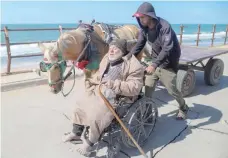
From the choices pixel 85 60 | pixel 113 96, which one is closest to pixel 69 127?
pixel 85 60

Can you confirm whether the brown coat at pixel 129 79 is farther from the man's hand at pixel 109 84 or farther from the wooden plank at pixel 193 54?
the wooden plank at pixel 193 54

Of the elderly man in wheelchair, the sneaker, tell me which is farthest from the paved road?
the elderly man in wheelchair

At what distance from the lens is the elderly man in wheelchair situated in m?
2.45

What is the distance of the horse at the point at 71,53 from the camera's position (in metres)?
2.75

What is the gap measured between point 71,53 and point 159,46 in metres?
1.17

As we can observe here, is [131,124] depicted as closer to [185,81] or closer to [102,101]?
[102,101]

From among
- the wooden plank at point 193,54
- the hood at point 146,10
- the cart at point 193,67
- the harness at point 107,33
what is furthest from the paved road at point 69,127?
the hood at point 146,10

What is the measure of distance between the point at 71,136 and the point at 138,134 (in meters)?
0.80

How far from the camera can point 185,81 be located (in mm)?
4363

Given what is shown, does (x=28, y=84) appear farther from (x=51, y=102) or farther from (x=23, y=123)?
(x=23, y=123)

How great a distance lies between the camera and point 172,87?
3.28 metres

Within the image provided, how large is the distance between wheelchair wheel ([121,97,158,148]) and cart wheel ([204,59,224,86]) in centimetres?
236

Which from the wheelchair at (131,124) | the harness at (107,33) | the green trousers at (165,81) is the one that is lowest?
the wheelchair at (131,124)

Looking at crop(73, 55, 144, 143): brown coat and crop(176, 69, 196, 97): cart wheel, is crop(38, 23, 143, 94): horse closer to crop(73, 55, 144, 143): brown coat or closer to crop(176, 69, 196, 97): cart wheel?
crop(73, 55, 144, 143): brown coat
